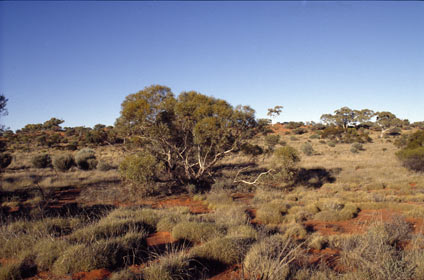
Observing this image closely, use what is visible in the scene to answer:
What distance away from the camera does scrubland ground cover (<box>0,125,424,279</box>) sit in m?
4.11

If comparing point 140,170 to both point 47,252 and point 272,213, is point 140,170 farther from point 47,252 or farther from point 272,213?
point 47,252

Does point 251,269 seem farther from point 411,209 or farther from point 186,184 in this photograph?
point 186,184

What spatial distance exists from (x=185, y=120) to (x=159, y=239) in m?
6.59

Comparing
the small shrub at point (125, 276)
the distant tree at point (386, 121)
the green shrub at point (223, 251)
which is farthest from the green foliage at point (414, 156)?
Answer: the distant tree at point (386, 121)

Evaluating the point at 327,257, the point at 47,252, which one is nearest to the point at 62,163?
the point at 47,252

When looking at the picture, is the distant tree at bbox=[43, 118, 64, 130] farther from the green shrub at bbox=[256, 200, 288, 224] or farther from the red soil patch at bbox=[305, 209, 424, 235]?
the red soil patch at bbox=[305, 209, 424, 235]

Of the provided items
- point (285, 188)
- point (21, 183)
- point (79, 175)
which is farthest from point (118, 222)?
point (79, 175)

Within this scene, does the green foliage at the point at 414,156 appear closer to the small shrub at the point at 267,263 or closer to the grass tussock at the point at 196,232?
the small shrub at the point at 267,263

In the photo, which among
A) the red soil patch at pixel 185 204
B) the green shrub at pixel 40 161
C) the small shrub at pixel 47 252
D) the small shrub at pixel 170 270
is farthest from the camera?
the green shrub at pixel 40 161

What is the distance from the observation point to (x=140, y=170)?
1121 centimetres

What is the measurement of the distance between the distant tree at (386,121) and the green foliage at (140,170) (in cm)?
5564

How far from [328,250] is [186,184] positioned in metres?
9.16

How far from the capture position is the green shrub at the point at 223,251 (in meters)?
4.68

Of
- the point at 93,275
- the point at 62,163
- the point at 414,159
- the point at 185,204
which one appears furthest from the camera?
the point at 62,163
